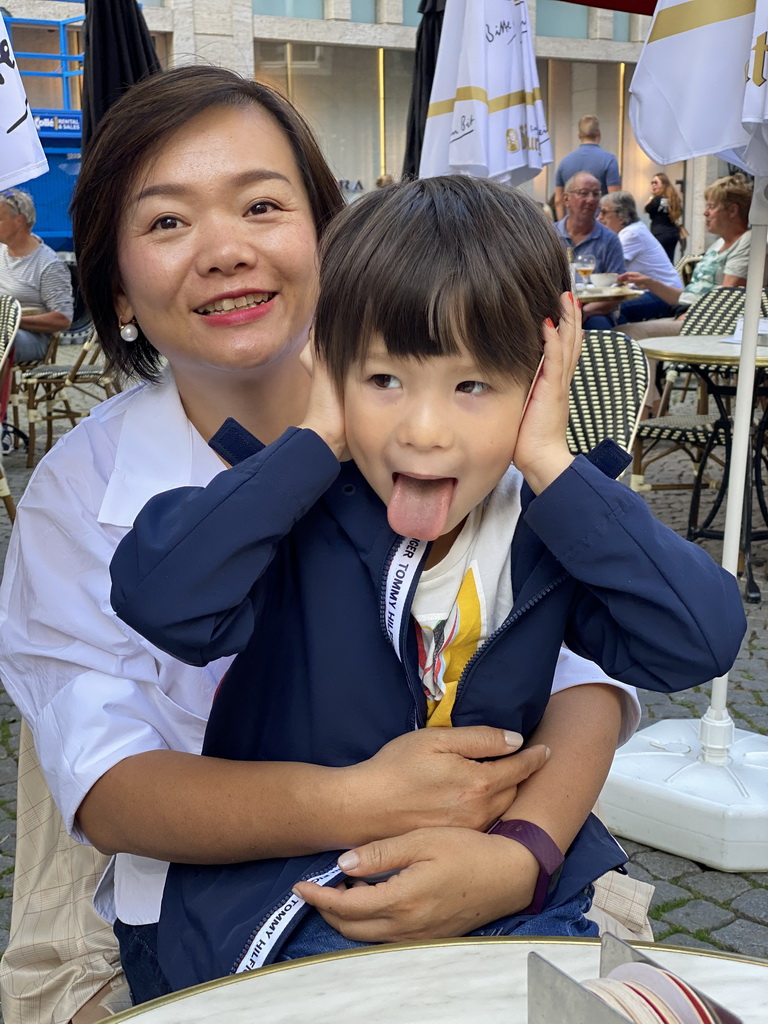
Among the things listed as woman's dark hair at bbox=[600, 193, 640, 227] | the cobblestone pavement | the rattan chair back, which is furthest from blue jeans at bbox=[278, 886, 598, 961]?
woman's dark hair at bbox=[600, 193, 640, 227]

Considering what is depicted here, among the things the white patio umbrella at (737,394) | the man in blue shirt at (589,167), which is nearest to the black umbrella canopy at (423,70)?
the man in blue shirt at (589,167)

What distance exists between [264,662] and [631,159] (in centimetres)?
2528

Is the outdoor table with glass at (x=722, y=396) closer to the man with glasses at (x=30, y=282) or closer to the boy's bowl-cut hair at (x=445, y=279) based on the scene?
the boy's bowl-cut hair at (x=445, y=279)

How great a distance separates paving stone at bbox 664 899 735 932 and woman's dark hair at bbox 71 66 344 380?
2101mm

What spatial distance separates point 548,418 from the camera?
130 cm

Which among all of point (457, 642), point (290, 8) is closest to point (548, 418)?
point (457, 642)

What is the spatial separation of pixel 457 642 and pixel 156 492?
21.7 inches

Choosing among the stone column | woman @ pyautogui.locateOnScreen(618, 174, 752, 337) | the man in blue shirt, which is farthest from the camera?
the stone column

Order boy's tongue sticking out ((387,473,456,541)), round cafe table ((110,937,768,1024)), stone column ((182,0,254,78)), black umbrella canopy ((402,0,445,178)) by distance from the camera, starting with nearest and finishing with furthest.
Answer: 1. round cafe table ((110,937,768,1024))
2. boy's tongue sticking out ((387,473,456,541))
3. black umbrella canopy ((402,0,445,178))
4. stone column ((182,0,254,78))

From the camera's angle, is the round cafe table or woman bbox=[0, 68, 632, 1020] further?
woman bbox=[0, 68, 632, 1020]

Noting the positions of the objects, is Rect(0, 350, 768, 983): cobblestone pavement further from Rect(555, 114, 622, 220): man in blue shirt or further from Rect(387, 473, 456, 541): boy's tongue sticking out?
Rect(555, 114, 622, 220): man in blue shirt

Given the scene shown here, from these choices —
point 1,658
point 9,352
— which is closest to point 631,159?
point 9,352

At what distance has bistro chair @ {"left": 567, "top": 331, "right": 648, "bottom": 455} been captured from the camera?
5.53m

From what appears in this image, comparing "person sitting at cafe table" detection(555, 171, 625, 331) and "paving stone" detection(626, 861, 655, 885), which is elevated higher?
"person sitting at cafe table" detection(555, 171, 625, 331)
